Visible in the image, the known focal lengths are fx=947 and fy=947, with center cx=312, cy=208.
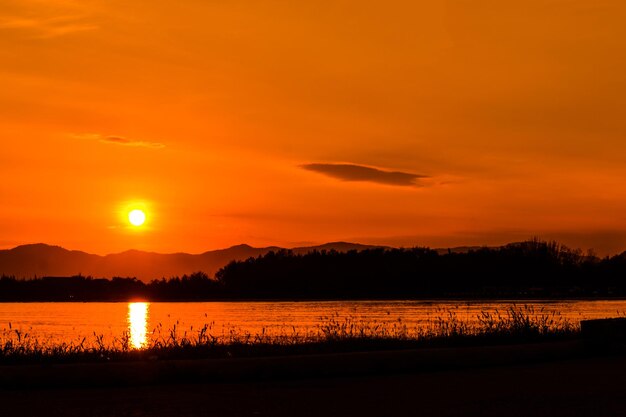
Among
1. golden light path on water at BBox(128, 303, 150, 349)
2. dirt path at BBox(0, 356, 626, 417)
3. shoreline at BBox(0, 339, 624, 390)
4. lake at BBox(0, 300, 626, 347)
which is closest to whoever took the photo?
dirt path at BBox(0, 356, 626, 417)

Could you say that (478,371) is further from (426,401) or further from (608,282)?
(608,282)

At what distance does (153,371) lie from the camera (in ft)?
47.2

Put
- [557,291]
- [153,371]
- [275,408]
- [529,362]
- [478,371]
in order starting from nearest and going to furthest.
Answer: [275,408]
[153,371]
[478,371]
[529,362]
[557,291]

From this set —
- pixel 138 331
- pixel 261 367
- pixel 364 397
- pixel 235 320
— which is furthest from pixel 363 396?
pixel 235 320

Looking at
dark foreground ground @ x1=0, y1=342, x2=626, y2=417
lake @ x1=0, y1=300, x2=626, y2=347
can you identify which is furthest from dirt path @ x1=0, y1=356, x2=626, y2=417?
lake @ x1=0, y1=300, x2=626, y2=347

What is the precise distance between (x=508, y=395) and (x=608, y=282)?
179m

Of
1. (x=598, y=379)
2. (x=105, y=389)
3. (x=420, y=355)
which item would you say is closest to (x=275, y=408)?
(x=105, y=389)

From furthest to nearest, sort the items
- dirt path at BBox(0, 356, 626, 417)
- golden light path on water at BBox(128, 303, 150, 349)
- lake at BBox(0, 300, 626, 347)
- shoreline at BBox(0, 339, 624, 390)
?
lake at BBox(0, 300, 626, 347)
golden light path on water at BBox(128, 303, 150, 349)
shoreline at BBox(0, 339, 624, 390)
dirt path at BBox(0, 356, 626, 417)

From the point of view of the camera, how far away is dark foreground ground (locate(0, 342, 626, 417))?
39.0 ft

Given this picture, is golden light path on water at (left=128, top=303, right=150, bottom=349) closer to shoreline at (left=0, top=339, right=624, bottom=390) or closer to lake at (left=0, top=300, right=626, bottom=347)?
lake at (left=0, top=300, right=626, bottom=347)

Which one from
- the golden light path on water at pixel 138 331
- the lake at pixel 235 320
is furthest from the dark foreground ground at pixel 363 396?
the lake at pixel 235 320

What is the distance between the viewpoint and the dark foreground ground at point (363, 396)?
11.9m

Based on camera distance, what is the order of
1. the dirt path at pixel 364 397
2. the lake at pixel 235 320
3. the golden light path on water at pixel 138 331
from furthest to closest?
the lake at pixel 235 320
the golden light path on water at pixel 138 331
the dirt path at pixel 364 397

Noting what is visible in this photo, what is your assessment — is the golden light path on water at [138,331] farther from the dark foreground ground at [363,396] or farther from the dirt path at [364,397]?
the dirt path at [364,397]
